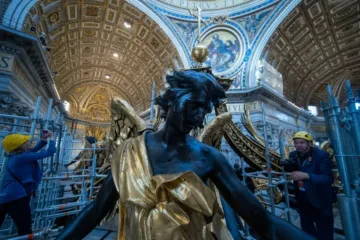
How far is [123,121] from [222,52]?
1111cm

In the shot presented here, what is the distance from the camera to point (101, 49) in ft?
46.4

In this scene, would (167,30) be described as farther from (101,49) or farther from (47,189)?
(47,189)

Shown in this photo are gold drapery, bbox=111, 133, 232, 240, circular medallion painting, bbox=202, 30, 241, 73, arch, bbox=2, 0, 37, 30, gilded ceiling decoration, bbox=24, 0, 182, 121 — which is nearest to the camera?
gold drapery, bbox=111, 133, 232, 240

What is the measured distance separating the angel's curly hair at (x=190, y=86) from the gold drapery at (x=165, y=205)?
330mm

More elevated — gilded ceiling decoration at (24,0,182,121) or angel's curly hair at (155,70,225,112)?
gilded ceiling decoration at (24,0,182,121)

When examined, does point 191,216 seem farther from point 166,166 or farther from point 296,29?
point 296,29

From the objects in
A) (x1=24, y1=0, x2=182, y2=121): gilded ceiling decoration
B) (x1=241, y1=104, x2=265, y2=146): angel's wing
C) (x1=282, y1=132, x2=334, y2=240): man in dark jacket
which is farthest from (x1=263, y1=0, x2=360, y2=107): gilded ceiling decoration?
(x1=282, y1=132, x2=334, y2=240): man in dark jacket

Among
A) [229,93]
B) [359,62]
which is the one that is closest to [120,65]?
[229,93]

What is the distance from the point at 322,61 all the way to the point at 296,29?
5842 mm

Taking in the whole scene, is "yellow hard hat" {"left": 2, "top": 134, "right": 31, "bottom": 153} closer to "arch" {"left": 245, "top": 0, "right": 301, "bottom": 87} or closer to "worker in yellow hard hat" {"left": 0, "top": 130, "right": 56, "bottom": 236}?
"worker in yellow hard hat" {"left": 0, "top": 130, "right": 56, "bottom": 236}

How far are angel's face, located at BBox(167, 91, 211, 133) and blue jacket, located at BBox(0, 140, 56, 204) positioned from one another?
2232 mm

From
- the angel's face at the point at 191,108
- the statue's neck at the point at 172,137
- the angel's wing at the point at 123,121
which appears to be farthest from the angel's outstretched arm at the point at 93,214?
the angel's wing at the point at 123,121

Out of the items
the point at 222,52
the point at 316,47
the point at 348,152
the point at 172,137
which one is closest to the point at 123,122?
the point at 172,137

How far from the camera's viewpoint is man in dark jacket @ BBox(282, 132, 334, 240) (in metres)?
2.08
